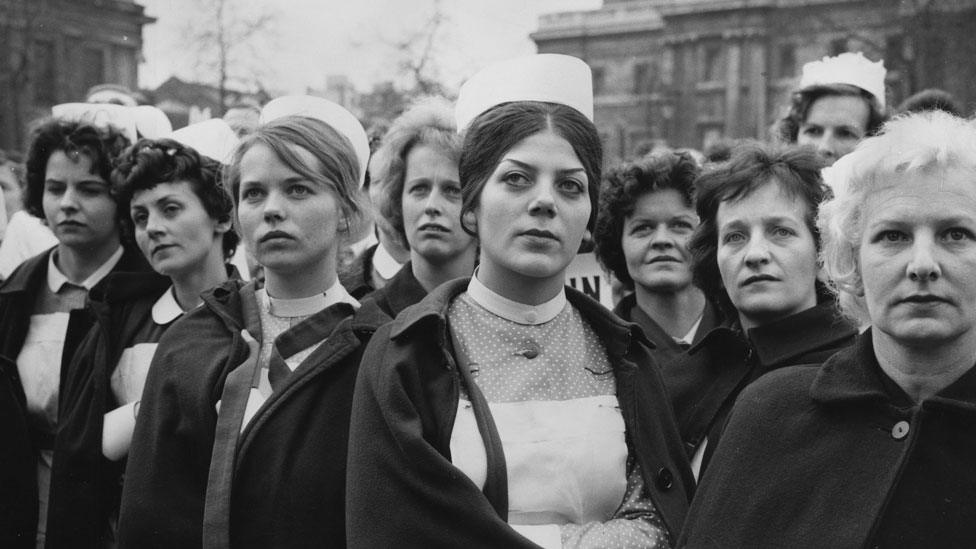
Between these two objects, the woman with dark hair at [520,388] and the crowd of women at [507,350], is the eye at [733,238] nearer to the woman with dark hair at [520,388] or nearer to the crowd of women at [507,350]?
the crowd of women at [507,350]

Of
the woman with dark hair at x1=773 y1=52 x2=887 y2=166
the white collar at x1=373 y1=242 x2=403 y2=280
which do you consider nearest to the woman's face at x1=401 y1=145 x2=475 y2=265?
the white collar at x1=373 y1=242 x2=403 y2=280

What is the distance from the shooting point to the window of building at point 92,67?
1120 inches

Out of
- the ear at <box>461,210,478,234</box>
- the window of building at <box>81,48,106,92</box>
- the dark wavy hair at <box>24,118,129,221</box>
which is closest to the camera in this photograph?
the ear at <box>461,210,478,234</box>

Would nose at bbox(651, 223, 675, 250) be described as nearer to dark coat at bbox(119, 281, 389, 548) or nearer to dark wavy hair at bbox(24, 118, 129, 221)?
dark coat at bbox(119, 281, 389, 548)

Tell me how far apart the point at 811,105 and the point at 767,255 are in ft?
8.15

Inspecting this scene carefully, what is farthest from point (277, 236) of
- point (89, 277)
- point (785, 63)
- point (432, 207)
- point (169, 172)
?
point (785, 63)

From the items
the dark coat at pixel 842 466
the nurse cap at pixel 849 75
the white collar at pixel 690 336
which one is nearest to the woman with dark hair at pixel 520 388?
the dark coat at pixel 842 466

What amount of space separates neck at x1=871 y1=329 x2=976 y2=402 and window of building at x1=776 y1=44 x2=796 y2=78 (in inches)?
2063

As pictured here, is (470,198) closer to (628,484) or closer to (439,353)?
(439,353)

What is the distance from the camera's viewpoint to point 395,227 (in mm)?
5312

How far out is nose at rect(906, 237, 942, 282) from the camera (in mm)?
2824

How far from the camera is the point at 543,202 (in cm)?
332

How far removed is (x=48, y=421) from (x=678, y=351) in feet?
9.00

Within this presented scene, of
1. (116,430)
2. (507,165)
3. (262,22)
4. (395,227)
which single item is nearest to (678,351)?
(395,227)
